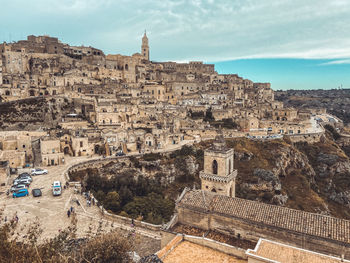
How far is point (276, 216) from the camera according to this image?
14172 mm

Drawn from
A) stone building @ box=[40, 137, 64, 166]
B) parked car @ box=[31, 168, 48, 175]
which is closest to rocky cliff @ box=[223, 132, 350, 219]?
stone building @ box=[40, 137, 64, 166]

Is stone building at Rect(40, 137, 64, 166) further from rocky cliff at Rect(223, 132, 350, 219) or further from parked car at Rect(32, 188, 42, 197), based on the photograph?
rocky cliff at Rect(223, 132, 350, 219)

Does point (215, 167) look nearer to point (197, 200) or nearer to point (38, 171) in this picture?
point (197, 200)

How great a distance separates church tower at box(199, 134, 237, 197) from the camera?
20.9 metres

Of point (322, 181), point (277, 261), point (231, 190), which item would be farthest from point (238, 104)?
point (277, 261)

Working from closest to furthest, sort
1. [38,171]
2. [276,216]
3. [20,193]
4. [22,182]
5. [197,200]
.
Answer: [276,216], [197,200], [20,193], [22,182], [38,171]

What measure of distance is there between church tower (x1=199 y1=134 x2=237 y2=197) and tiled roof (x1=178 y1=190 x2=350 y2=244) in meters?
4.52

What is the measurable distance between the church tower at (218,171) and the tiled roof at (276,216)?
4.52m

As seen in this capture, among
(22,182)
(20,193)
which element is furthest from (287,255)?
(22,182)

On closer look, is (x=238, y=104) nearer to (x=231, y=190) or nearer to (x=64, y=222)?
(x=231, y=190)

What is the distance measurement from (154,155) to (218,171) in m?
18.6

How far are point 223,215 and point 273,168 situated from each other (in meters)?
29.5

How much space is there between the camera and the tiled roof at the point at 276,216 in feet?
42.2

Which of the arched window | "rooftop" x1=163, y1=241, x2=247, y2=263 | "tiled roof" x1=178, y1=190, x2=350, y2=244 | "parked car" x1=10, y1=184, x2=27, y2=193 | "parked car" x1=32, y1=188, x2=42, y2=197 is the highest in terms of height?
the arched window
